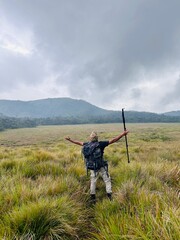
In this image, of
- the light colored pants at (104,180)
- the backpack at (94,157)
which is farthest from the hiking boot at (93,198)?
the backpack at (94,157)

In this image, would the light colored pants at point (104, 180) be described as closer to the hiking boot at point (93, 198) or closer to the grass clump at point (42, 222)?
the hiking boot at point (93, 198)

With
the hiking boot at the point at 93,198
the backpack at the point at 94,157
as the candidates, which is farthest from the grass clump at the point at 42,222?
the backpack at the point at 94,157

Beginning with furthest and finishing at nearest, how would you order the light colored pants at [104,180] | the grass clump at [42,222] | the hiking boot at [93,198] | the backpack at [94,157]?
the backpack at [94,157], the light colored pants at [104,180], the hiking boot at [93,198], the grass clump at [42,222]

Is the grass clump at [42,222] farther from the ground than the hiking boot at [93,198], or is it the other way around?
the grass clump at [42,222]

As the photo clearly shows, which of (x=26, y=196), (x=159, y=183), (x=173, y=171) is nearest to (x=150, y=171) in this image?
(x=173, y=171)

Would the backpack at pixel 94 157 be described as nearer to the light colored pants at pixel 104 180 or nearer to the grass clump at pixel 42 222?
the light colored pants at pixel 104 180

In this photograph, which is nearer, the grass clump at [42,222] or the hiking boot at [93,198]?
the grass clump at [42,222]

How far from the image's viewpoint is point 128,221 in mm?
3482

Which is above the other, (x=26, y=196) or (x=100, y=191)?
(x=26, y=196)

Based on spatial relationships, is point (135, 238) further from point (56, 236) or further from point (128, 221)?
point (56, 236)

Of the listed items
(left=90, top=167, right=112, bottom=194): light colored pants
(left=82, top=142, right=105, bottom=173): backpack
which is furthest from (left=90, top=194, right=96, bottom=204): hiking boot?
(left=82, top=142, right=105, bottom=173): backpack

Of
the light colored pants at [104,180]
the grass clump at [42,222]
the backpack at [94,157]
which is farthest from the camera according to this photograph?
the backpack at [94,157]

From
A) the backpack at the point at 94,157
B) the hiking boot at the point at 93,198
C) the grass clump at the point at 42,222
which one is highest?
the backpack at the point at 94,157

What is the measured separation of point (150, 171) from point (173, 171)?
2.35 feet
